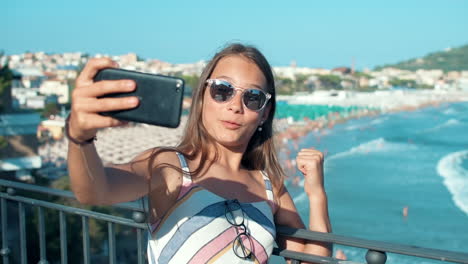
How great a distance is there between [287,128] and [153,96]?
51.6 metres

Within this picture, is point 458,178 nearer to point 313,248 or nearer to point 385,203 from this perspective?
point 385,203

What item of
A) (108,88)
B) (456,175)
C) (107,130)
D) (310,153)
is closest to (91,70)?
(108,88)

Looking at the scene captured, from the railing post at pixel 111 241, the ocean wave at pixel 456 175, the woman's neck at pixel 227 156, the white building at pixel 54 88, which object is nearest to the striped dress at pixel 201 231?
the woman's neck at pixel 227 156

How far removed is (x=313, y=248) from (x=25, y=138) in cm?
2100

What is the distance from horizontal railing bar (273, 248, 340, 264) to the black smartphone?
0.79m

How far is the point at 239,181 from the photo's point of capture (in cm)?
152

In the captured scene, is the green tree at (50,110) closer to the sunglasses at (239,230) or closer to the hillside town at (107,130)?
the hillside town at (107,130)

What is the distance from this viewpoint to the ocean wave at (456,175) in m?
24.7

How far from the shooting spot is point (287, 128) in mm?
52281

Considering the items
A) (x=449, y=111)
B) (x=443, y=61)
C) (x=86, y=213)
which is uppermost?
(x=86, y=213)

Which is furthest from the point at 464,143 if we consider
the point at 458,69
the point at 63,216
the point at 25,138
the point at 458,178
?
the point at 458,69

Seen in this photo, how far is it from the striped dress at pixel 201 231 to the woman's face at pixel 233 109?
0.50ft

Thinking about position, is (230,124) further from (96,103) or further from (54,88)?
(54,88)

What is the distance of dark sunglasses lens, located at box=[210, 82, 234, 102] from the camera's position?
4.78ft
